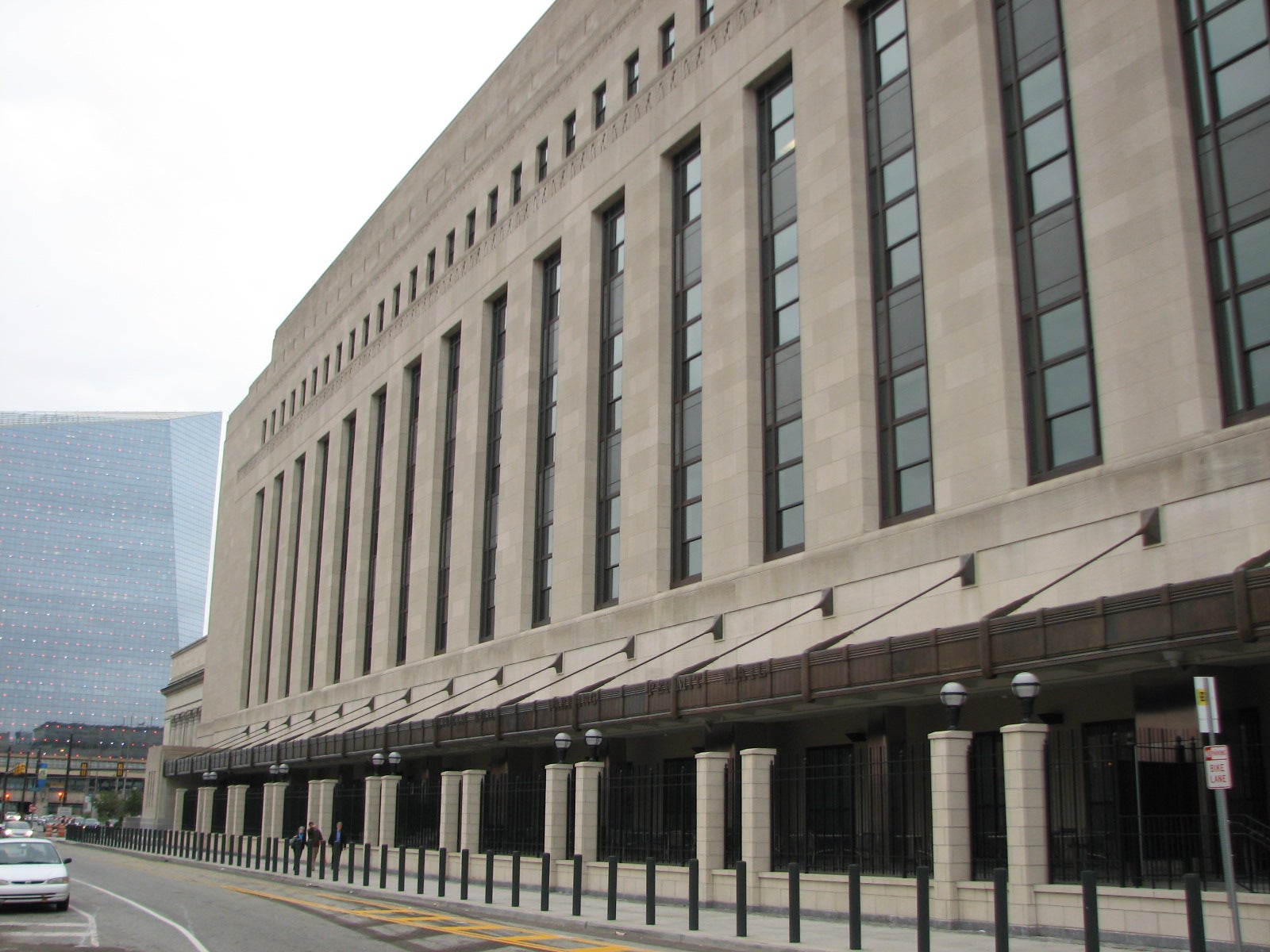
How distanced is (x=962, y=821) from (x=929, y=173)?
1419 centimetres

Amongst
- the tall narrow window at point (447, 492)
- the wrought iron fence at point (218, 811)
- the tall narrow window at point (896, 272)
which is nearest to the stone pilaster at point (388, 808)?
the tall narrow window at point (447, 492)

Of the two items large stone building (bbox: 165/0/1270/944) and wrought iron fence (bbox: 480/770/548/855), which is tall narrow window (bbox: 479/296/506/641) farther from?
wrought iron fence (bbox: 480/770/548/855)

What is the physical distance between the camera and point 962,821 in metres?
18.4

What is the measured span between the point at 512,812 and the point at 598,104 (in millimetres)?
23502

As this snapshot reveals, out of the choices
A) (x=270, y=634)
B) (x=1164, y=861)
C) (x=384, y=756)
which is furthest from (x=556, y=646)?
(x=270, y=634)

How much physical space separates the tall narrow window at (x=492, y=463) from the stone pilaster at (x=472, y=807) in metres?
10.8

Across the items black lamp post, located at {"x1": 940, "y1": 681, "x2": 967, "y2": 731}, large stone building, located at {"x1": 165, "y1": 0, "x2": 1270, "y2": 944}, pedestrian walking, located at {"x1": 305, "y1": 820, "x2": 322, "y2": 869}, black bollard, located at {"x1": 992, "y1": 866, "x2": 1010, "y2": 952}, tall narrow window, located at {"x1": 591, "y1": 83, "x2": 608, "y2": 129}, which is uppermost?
tall narrow window, located at {"x1": 591, "y1": 83, "x2": 608, "y2": 129}

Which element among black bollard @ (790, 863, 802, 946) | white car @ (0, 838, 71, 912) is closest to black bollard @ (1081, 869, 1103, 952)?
black bollard @ (790, 863, 802, 946)

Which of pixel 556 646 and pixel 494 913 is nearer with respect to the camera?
pixel 494 913

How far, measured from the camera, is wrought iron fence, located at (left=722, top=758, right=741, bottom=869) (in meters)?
24.1

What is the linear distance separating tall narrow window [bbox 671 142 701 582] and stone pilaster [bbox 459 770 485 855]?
7665 mm

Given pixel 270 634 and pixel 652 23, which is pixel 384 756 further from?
pixel 270 634

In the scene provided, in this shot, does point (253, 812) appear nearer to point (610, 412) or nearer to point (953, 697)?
point (610, 412)

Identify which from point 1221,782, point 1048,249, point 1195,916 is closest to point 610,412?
point 1048,249
